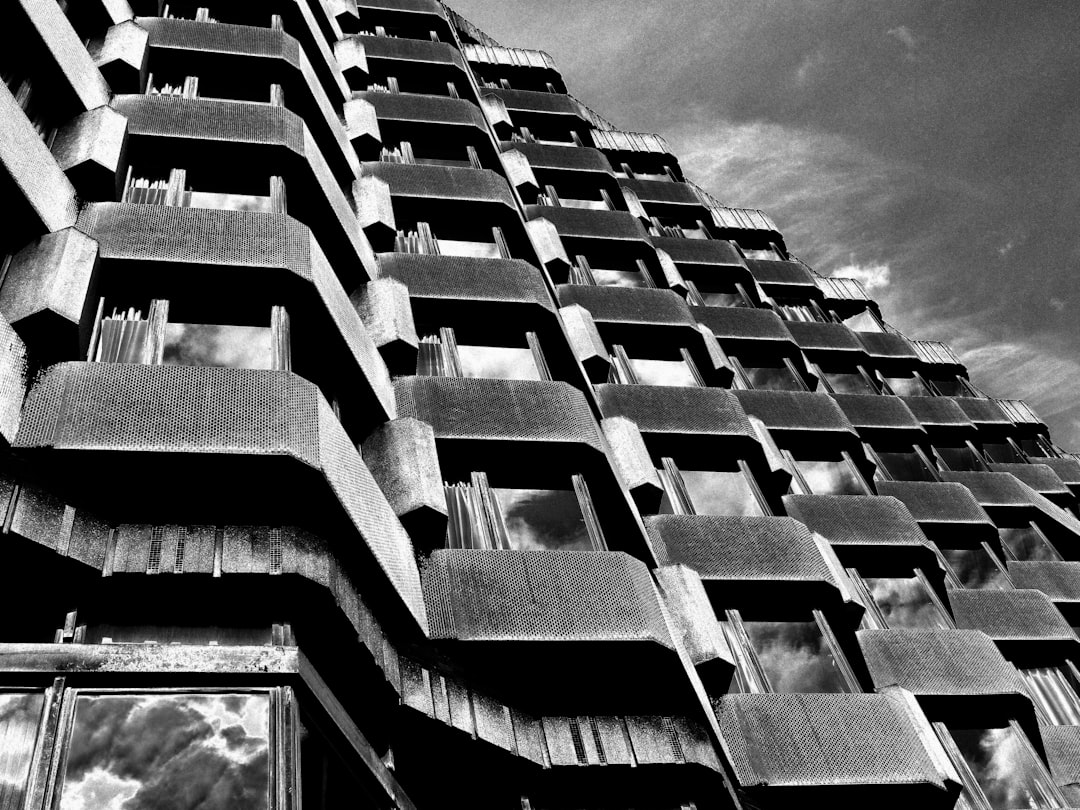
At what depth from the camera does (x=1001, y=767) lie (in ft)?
62.7

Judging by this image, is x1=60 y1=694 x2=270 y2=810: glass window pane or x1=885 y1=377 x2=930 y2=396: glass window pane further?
x1=885 y1=377 x2=930 y2=396: glass window pane

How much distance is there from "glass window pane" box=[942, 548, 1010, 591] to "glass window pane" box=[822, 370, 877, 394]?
7802 mm

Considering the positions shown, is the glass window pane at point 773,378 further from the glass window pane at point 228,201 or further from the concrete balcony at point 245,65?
the glass window pane at point 228,201

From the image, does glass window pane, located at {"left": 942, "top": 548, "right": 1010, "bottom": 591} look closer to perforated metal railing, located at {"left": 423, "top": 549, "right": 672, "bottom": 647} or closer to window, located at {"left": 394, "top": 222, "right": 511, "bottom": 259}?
window, located at {"left": 394, "top": 222, "right": 511, "bottom": 259}

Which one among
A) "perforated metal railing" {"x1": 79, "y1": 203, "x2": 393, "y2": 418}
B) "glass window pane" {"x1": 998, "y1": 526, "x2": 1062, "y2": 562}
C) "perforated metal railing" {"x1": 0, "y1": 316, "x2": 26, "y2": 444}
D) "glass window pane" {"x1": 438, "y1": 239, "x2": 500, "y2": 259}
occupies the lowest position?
"perforated metal railing" {"x1": 0, "y1": 316, "x2": 26, "y2": 444}

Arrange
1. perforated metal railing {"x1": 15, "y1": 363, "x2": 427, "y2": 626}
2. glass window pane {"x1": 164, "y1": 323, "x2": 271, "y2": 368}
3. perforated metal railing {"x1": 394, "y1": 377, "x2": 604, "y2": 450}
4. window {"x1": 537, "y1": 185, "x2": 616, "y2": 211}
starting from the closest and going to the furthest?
1. perforated metal railing {"x1": 15, "y1": 363, "x2": 427, "y2": 626}
2. glass window pane {"x1": 164, "y1": 323, "x2": 271, "y2": 368}
3. perforated metal railing {"x1": 394, "y1": 377, "x2": 604, "y2": 450}
4. window {"x1": 537, "y1": 185, "x2": 616, "y2": 211}

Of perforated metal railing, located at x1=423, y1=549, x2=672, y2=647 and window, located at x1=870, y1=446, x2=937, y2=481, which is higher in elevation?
window, located at x1=870, y1=446, x2=937, y2=481

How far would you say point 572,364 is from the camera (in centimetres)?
1897

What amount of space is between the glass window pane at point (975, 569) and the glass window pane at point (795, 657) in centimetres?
1132

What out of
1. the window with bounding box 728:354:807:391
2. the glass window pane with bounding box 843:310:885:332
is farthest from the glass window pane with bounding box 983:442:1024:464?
the window with bounding box 728:354:807:391

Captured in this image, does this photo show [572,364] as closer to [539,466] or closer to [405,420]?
[539,466]

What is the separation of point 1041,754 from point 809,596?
591cm

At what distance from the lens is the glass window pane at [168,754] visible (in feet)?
24.5

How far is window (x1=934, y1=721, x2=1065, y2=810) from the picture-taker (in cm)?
1848
